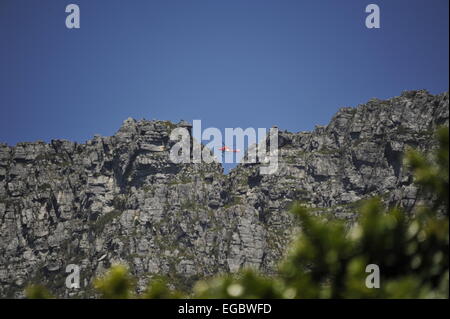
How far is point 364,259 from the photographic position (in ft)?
28.2

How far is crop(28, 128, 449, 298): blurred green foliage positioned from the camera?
8242 mm

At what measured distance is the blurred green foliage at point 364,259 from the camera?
27.0 ft

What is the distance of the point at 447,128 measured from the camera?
7.99 m
